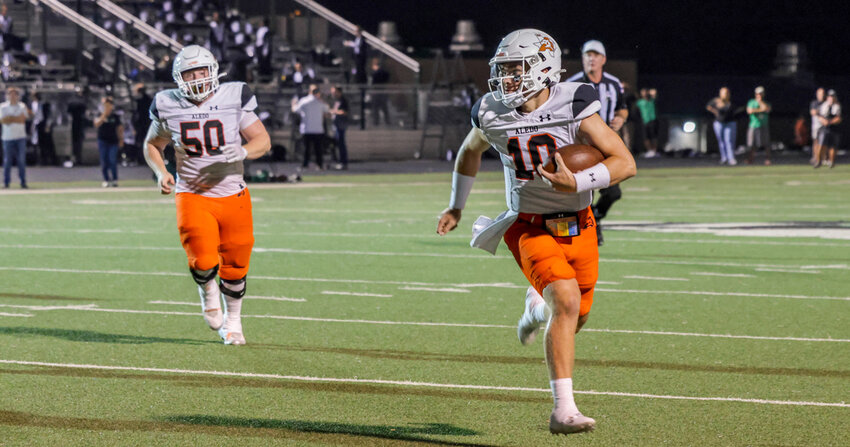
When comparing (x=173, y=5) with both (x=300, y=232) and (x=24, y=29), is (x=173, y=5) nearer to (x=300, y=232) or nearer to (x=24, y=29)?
(x=24, y=29)

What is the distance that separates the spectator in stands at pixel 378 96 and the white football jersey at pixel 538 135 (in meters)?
27.8

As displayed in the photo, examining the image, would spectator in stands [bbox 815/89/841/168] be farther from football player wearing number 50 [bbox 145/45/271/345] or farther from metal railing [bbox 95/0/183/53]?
football player wearing number 50 [bbox 145/45/271/345]

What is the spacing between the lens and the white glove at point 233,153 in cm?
843

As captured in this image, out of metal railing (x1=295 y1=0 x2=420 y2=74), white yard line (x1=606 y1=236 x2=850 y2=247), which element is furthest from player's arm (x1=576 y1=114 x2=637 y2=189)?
metal railing (x1=295 y1=0 x2=420 y2=74)

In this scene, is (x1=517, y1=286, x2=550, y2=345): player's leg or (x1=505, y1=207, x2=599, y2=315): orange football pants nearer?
(x1=505, y1=207, x2=599, y2=315): orange football pants

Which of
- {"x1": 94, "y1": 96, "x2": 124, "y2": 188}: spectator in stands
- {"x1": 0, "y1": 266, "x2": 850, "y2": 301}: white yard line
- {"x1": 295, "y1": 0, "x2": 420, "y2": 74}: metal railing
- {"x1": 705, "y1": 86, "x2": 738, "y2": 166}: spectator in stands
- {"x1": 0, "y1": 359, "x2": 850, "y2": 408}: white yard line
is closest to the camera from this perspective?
{"x1": 0, "y1": 359, "x2": 850, "y2": 408}: white yard line

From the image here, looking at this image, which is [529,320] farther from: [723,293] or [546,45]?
[723,293]

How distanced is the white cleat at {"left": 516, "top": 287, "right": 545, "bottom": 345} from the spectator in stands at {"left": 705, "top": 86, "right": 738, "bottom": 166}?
24.1 meters

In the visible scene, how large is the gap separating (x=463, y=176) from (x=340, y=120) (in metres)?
23.4

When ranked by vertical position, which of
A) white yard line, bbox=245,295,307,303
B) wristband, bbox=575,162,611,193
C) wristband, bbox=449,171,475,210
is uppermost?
wristband, bbox=575,162,611,193

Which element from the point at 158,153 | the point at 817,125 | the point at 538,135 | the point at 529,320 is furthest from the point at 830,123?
the point at 538,135

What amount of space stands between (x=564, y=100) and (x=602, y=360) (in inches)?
82.7

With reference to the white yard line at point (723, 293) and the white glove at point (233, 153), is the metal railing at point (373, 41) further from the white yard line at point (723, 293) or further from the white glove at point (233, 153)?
the white glove at point (233, 153)

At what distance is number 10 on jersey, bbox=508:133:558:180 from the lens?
20.8 ft
